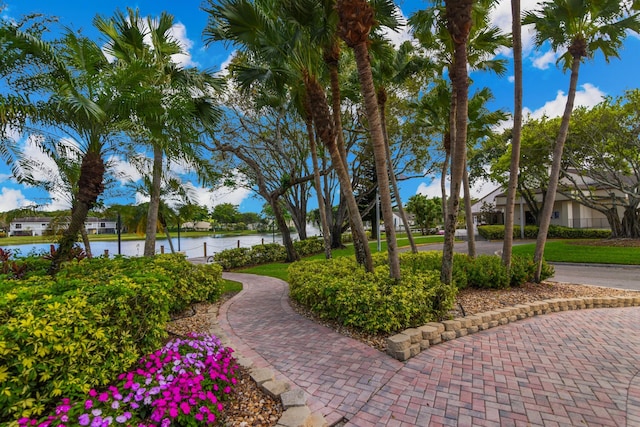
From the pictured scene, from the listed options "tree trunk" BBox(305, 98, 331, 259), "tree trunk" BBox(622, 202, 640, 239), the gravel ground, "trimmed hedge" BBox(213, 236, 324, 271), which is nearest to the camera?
the gravel ground

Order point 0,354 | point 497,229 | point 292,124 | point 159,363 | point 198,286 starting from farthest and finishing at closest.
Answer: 1. point 497,229
2. point 292,124
3. point 198,286
4. point 159,363
5. point 0,354

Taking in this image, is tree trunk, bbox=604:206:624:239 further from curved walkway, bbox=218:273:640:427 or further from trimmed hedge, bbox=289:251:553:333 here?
curved walkway, bbox=218:273:640:427

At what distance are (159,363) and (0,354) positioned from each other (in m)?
1.09

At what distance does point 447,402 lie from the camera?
302cm

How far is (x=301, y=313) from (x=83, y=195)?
14.7 ft

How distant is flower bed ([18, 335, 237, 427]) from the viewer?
7.24 feet

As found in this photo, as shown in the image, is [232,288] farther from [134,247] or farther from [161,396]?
[134,247]

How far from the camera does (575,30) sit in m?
7.27

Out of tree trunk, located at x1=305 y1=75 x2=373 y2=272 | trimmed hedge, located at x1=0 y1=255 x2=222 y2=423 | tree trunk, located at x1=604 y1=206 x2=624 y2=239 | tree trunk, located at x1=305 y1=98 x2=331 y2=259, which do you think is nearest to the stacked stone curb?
tree trunk, located at x1=305 y1=75 x2=373 y2=272

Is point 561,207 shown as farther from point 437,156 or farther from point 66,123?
point 66,123

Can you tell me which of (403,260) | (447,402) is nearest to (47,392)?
(447,402)

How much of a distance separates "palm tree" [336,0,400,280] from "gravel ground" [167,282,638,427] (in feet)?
5.03

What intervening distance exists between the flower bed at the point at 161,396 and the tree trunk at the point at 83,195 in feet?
12.0

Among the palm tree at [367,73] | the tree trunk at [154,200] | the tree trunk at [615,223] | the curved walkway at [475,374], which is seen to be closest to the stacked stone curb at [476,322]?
the curved walkway at [475,374]
